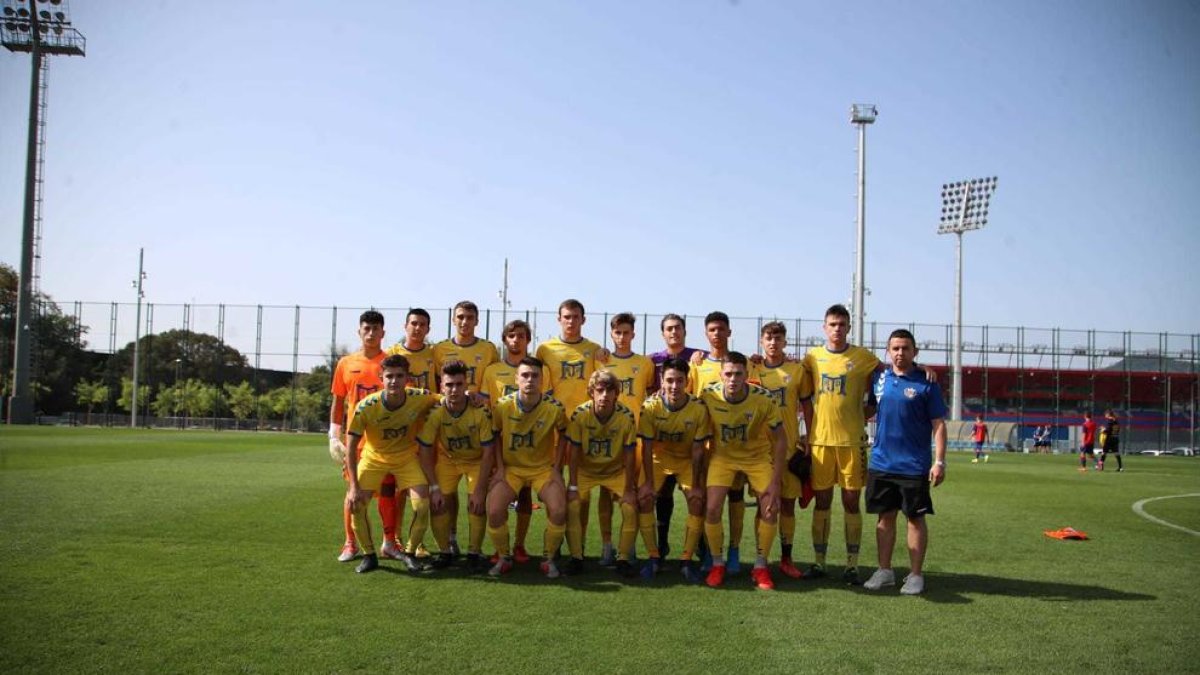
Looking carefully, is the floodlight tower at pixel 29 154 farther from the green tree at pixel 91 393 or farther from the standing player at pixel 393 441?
the standing player at pixel 393 441

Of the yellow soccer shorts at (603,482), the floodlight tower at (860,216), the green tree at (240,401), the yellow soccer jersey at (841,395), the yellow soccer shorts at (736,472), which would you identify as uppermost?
the floodlight tower at (860,216)

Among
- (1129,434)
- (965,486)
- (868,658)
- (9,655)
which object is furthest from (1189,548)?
(1129,434)

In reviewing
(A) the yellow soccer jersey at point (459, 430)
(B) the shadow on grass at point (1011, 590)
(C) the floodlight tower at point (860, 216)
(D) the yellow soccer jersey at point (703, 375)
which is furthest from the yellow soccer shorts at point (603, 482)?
(C) the floodlight tower at point (860, 216)

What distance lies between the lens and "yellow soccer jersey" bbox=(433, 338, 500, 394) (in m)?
7.51

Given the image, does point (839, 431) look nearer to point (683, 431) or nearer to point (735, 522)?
point (735, 522)

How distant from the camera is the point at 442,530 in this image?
662cm

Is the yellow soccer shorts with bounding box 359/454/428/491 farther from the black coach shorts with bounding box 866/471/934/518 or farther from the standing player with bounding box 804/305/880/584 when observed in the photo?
the black coach shorts with bounding box 866/471/934/518

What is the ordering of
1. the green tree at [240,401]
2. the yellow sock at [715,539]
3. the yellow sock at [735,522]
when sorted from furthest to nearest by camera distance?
the green tree at [240,401], the yellow sock at [735,522], the yellow sock at [715,539]

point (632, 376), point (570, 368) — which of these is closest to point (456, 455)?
point (570, 368)

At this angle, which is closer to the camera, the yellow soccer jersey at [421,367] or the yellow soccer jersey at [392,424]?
the yellow soccer jersey at [392,424]

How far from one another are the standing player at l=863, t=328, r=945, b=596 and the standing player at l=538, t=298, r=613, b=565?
8.30 feet

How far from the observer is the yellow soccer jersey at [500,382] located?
7.36 meters

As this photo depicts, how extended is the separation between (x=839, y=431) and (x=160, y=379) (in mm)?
44901

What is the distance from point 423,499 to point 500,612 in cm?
172
